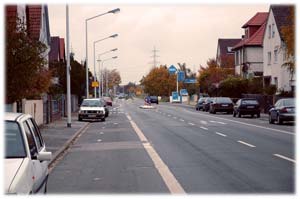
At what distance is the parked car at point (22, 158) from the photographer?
22.2 ft

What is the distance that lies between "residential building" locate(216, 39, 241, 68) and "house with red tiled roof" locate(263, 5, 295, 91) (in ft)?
98.0

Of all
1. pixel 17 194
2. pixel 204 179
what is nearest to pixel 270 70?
pixel 204 179

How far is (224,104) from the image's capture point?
51.7 metres

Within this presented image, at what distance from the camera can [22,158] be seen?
7.63 metres

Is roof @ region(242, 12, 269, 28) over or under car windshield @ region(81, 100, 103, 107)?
over

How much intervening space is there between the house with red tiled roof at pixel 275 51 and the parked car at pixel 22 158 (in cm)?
4523

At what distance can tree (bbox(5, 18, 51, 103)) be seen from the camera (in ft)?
51.6

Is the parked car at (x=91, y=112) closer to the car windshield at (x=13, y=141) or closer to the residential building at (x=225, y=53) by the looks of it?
the car windshield at (x=13, y=141)

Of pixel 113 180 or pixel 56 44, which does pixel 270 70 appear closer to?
pixel 56 44

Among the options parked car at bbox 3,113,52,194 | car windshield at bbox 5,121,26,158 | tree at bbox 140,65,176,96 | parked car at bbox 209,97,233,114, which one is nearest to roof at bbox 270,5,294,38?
parked car at bbox 209,97,233,114

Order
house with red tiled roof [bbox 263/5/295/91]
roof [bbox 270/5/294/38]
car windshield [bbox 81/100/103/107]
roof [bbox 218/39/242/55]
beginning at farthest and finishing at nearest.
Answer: roof [bbox 218/39/242/55], roof [bbox 270/5/294/38], house with red tiled roof [bbox 263/5/295/91], car windshield [bbox 81/100/103/107]

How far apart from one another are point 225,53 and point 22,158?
9209 centimetres

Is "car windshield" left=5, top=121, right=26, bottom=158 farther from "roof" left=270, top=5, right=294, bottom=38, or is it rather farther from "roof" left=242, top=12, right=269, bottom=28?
"roof" left=242, top=12, right=269, bottom=28

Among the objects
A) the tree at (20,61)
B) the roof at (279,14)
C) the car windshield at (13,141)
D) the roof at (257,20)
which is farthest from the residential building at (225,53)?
the car windshield at (13,141)
